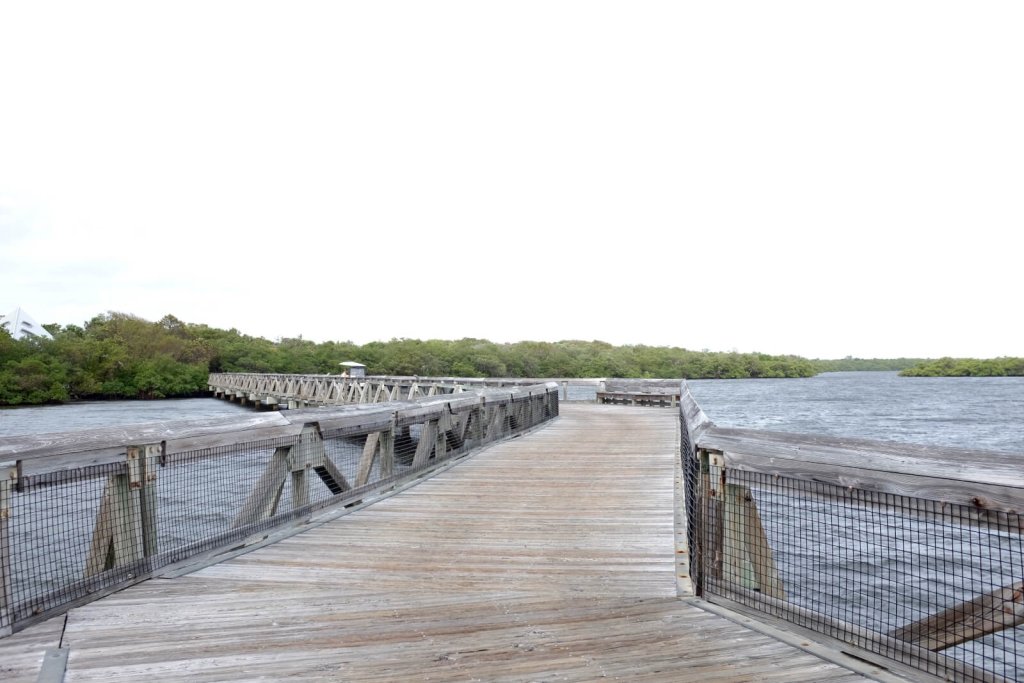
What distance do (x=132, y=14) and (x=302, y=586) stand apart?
53.4 ft

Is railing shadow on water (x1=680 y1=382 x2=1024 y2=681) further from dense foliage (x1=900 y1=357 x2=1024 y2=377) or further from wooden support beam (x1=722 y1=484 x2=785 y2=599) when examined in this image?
dense foliage (x1=900 y1=357 x2=1024 y2=377)

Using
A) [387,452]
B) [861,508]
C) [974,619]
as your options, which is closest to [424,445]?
[387,452]

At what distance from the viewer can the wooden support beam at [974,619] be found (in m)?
2.51

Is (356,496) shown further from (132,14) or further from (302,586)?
(132,14)

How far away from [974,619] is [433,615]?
8.23ft

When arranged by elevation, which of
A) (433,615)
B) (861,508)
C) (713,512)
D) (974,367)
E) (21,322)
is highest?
(21,322)

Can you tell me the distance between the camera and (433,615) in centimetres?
328

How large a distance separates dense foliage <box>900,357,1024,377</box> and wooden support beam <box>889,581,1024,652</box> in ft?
530

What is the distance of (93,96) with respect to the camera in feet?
62.2

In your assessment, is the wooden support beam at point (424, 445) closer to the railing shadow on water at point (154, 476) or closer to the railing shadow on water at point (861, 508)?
the railing shadow on water at point (154, 476)

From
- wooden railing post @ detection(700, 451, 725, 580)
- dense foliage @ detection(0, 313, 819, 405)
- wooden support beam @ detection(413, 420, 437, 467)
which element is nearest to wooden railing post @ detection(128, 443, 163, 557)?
wooden railing post @ detection(700, 451, 725, 580)

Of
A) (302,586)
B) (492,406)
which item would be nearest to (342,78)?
(492,406)

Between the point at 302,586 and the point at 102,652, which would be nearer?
the point at 102,652

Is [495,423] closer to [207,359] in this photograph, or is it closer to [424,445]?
[424,445]
